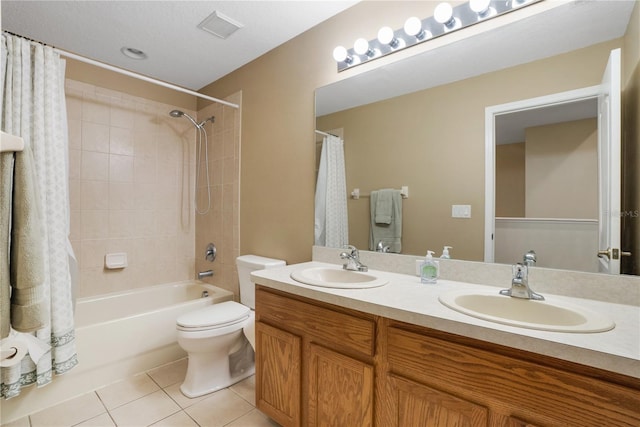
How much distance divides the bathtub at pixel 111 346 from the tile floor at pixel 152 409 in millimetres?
61

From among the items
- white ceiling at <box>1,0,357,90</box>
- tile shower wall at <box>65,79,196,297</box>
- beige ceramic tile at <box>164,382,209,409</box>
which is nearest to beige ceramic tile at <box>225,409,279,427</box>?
beige ceramic tile at <box>164,382,209,409</box>

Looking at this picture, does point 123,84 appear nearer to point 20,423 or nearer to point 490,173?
point 20,423

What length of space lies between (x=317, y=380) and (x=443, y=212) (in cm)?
98

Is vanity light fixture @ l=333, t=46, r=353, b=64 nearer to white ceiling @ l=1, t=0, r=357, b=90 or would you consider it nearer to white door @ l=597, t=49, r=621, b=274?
white ceiling @ l=1, t=0, r=357, b=90

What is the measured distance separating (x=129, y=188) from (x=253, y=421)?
216cm

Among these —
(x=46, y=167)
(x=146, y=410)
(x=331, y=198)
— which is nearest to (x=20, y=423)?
(x=146, y=410)

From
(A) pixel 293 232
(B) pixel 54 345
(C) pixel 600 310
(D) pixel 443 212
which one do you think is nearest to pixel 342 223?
(A) pixel 293 232

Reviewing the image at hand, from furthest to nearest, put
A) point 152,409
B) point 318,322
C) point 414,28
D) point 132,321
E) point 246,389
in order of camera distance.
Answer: point 132,321
point 246,389
point 152,409
point 414,28
point 318,322

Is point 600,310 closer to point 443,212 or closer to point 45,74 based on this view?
point 443,212

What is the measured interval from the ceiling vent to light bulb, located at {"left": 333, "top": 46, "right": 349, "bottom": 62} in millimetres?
697

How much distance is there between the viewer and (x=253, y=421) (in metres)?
1.65

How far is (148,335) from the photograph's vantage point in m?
2.15

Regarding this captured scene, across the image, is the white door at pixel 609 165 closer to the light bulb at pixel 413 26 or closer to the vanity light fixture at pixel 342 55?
the light bulb at pixel 413 26

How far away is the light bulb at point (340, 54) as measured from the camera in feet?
5.91
